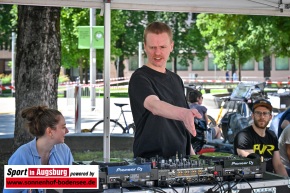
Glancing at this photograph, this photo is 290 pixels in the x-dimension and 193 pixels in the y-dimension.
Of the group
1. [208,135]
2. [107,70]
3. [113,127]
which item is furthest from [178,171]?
[113,127]

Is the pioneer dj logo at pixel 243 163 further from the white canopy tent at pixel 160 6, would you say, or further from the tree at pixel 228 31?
the tree at pixel 228 31

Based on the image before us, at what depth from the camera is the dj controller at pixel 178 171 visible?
3.06 metres

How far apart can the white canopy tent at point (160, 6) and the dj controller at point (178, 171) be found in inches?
128

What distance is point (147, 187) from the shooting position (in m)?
3.07

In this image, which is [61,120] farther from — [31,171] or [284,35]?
[284,35]

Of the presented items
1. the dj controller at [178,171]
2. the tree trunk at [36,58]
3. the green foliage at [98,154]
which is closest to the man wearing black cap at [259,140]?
the dj controller at [178,171]

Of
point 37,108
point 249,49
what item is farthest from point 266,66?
point 37,108

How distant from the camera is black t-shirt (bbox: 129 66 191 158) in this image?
3.56 meters

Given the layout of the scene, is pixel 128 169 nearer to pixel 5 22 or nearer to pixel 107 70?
pixel 107 70

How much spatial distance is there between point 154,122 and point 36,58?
203 inches

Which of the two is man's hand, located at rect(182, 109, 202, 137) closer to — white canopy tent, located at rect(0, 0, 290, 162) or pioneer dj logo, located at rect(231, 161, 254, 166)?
pioneer dj logo, located at rect(231, 161, 254, 166)

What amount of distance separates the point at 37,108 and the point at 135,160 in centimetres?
108

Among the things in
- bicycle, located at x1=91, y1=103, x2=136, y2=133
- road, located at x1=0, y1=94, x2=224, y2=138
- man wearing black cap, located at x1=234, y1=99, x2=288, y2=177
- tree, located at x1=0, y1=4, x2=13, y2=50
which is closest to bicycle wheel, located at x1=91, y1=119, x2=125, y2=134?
bicycle, located at x1=91, y1=103, x2=136, y2=133

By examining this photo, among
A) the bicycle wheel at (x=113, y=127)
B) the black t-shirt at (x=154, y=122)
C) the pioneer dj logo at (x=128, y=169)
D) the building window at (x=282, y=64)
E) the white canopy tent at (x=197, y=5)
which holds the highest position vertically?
the building window at (x=282, y=64)
